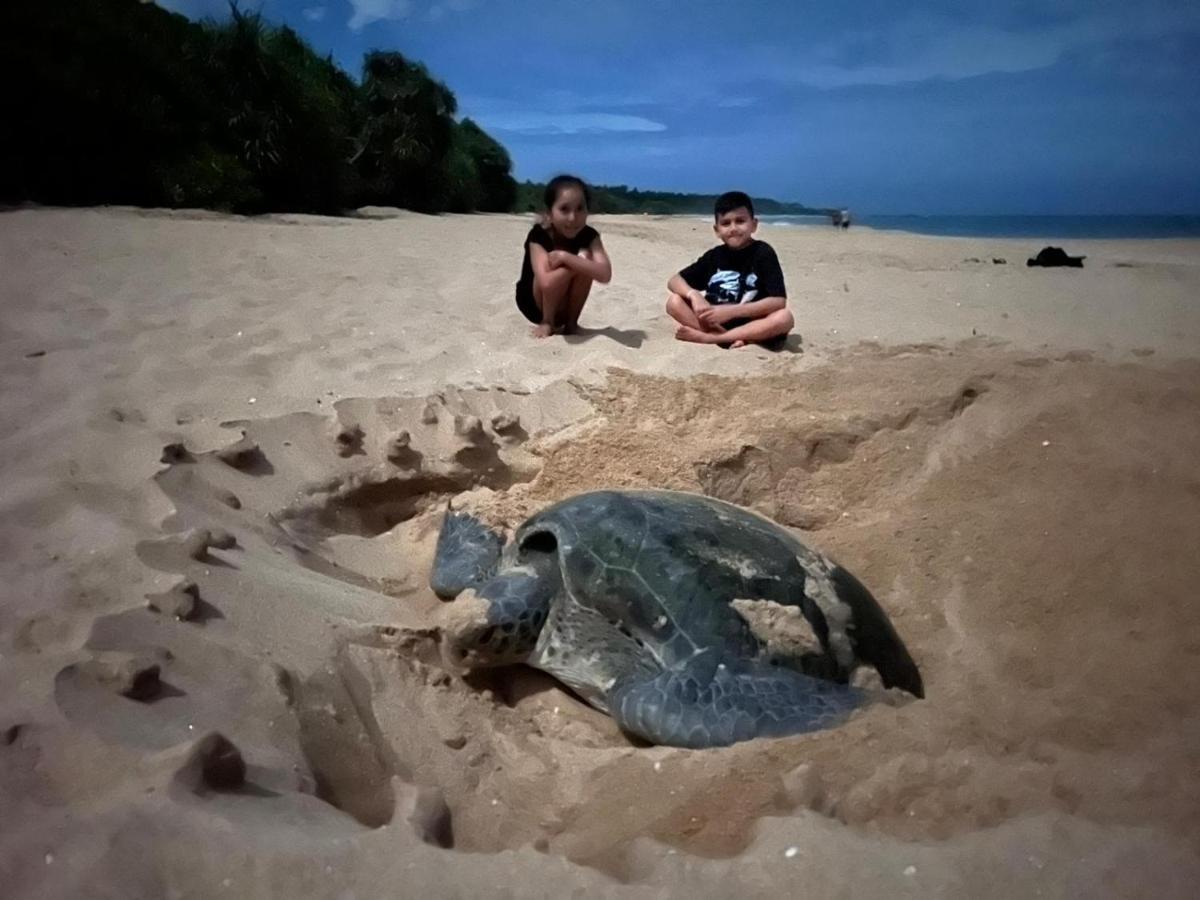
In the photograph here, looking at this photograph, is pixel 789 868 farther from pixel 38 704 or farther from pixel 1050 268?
pixel 1050 268

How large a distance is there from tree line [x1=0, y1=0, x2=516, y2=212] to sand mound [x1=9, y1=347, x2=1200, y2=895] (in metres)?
5.46

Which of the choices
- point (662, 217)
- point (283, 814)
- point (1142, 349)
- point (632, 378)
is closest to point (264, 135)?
point (662, 217)

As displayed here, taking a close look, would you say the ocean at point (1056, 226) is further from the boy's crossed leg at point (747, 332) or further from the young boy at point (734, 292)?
the boy's crossed leg at point (747, 332)

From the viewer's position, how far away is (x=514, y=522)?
6.39 ft

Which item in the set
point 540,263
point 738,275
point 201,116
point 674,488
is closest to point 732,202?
point 738,275

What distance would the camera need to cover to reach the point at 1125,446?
1918mm

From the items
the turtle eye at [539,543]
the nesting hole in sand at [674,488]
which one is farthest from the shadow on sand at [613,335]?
the turtle eye at [539,543]

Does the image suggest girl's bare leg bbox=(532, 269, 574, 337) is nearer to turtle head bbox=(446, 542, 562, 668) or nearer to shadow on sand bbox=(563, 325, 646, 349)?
shadow on sand bbox=(563, 325, 646, 349)

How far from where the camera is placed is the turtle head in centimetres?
141

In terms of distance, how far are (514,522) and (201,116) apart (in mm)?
7554

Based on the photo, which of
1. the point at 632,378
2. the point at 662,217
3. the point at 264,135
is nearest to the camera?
the point at 632,378

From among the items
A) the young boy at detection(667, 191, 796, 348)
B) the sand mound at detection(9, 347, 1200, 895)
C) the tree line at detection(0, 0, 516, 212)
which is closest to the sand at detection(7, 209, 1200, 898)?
the sand mound at detection(9, 347, 1200, 895)

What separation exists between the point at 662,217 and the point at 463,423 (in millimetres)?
9123

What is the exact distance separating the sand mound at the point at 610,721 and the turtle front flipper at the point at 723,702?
1.9 inches
